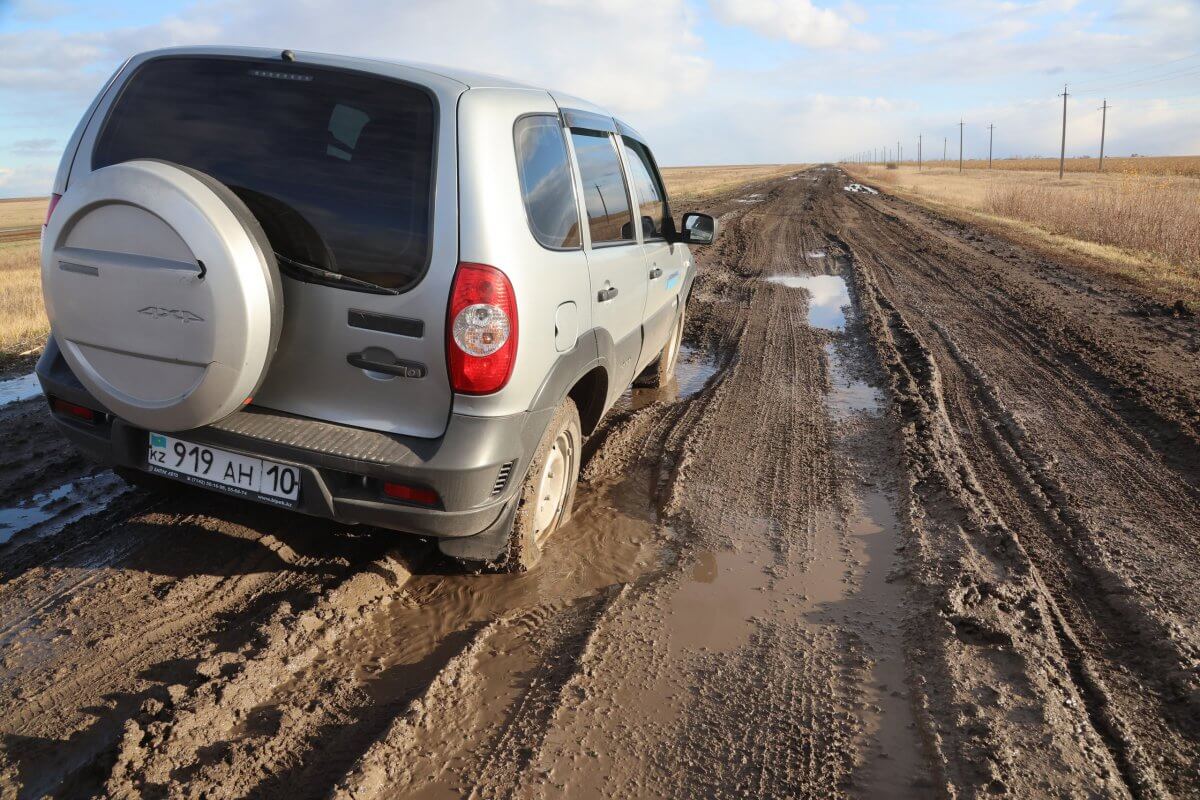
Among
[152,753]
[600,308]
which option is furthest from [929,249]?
[152,753]

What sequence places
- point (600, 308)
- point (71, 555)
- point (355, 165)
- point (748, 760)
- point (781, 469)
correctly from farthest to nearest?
1. point (781, 469)
2. point (600, 308)
3. point (71, 555)
4. point (355, 165)
5. point (748, 760)

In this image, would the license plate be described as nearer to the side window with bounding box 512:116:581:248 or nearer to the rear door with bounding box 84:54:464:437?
the rear door with bounding box 84:54:464:437

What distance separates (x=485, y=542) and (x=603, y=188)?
6.28 feet

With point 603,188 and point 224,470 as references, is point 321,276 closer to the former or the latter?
point 224,470

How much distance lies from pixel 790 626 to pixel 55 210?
316cm

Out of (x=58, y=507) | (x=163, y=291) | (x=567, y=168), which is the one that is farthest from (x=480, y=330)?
(x=58, y=507)

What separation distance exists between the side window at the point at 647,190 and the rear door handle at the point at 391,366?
2290 millimetres

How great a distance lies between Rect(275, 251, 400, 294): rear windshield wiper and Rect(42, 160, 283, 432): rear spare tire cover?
0.29ft

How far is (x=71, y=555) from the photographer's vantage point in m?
3.33

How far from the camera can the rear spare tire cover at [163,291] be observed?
8.13ft

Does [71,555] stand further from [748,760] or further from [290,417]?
[748,760]

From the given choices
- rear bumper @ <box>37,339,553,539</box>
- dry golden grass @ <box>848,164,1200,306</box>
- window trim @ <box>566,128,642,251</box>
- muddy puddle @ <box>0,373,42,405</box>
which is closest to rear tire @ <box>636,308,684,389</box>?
window trim @ <box>566,128,642,251</box>

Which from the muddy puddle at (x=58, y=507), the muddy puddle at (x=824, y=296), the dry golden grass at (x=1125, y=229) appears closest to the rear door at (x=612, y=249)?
the muddy puddle at (x=58, y=507)

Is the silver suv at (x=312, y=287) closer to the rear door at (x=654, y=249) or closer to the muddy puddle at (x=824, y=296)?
the rear door at (x=654, y=249)
